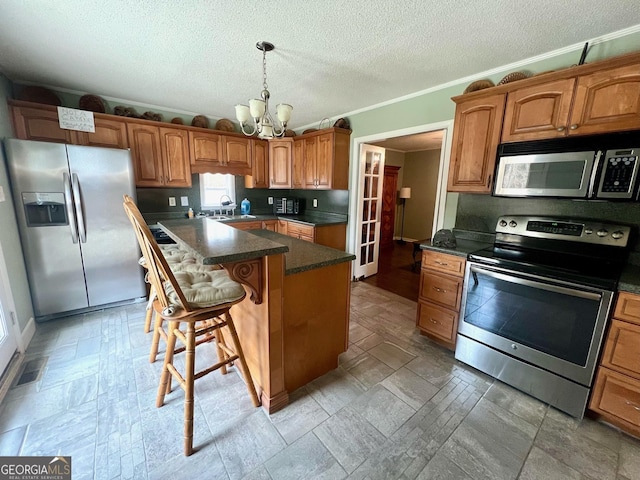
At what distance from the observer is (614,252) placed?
5.50 ft

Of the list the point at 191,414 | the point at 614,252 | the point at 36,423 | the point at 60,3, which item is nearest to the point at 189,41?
the point at 60,3

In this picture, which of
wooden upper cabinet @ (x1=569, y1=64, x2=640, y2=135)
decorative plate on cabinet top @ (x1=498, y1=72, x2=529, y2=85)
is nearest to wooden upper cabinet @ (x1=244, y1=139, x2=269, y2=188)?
decorative plate on cabinet top @ (x1=498, y1=72, x2=529, y2=85)

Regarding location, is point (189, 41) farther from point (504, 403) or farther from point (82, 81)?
point (504, 403)

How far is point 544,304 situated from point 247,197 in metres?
4.20

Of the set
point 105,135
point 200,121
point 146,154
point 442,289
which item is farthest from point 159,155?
point 442,289

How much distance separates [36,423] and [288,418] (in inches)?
57.5

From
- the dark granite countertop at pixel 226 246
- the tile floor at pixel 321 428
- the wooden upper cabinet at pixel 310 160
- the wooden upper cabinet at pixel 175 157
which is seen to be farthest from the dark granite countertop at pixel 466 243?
the wooden upper cabinet at pixel 175 157

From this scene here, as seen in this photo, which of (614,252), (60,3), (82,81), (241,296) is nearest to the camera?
(241,296)

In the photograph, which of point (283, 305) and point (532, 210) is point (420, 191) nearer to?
point (532, 210)

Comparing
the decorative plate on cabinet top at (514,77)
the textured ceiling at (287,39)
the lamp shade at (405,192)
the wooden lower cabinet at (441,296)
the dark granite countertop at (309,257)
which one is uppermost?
the textured ceiling at (287,39)

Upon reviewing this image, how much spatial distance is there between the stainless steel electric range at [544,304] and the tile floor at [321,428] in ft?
0.56

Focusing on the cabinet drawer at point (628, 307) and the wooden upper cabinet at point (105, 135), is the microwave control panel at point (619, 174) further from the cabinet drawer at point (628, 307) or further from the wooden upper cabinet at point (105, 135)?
the wooden upper cabinet at point (105, 135)

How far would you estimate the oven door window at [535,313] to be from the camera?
153 cm

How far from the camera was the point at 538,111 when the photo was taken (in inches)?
71.7
